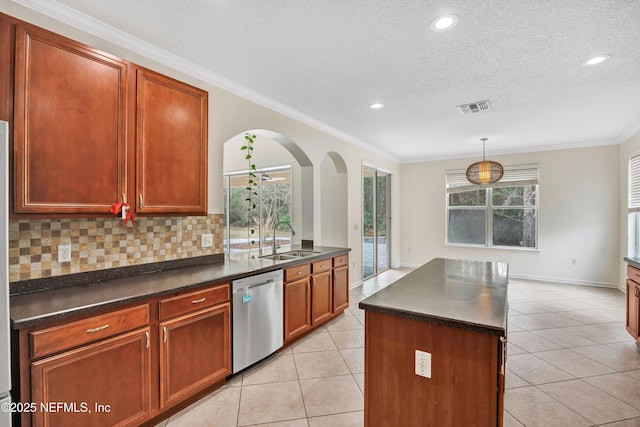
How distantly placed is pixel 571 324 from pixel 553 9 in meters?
3.62

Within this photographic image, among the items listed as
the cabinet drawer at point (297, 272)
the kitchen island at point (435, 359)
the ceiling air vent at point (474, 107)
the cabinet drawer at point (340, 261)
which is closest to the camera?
the kitchen island at point (435, 359)

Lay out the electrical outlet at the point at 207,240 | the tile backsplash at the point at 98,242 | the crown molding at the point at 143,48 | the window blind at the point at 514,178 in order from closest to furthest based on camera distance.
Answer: the tile backsplash at the point at 98,242, the crown molding at the point at 143,48, the electrical outlet at the point at 207,240, the window blind at the point at 514,178

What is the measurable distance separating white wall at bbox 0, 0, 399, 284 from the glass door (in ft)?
1.95

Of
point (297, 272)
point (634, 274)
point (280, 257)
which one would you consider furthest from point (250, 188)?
point (634, 274)

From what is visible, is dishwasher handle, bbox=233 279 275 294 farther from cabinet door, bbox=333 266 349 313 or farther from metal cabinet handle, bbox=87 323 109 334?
cabinet door, bbox=333 266 349 313

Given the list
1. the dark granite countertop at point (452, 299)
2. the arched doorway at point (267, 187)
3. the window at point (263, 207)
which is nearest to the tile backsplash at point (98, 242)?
the dark granite countertop at point (452, 299)

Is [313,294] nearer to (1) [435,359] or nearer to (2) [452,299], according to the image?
(2) [452,299]

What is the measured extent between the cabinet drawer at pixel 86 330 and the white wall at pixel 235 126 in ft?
4.18

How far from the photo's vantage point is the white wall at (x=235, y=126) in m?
2.02

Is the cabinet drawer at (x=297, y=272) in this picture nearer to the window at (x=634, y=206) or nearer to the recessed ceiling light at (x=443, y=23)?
the recessed ceiling light at (x=443, y=23)

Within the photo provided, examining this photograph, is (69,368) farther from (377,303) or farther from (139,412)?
(377,303)

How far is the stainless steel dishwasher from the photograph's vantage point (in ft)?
7.94

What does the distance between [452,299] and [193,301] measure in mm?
1686

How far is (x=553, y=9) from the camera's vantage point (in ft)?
6.10
